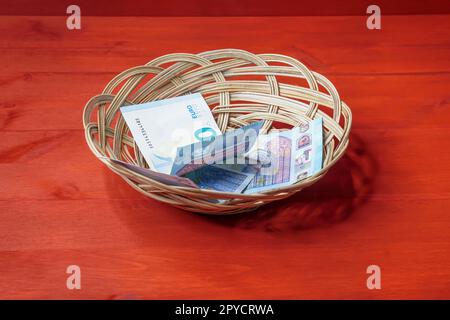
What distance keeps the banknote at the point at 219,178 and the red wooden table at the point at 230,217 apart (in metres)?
0.06

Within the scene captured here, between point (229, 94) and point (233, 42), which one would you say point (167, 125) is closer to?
point (229, 94)

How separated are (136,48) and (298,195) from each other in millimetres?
508

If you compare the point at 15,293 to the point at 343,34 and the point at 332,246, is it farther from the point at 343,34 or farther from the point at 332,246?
the point at 343,34

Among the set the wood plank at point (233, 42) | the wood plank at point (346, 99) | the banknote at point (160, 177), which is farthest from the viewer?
the wood plank at point (233, 42)

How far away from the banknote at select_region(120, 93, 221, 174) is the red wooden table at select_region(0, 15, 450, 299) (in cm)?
8

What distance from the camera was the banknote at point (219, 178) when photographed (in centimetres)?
88

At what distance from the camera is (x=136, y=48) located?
1204 millimetres

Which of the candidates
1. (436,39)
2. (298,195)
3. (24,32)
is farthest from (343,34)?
(24,32)

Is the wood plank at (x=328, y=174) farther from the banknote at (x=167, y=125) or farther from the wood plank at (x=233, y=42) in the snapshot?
the wood plank at (x=233, y=42)

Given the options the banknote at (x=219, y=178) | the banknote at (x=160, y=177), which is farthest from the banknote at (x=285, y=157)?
the banknote at (x=160, y=177)

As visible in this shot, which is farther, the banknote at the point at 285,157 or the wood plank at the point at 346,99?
the wood plank at the point at 346,99

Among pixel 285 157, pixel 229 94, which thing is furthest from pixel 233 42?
pixel 285 157

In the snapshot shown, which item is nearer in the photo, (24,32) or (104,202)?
(104,202)

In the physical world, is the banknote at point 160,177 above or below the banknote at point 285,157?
below
